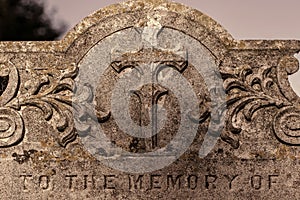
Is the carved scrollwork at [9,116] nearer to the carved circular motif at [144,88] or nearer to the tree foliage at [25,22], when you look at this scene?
the carved circular motif at [144,88]

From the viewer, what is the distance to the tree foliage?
49.7 ft

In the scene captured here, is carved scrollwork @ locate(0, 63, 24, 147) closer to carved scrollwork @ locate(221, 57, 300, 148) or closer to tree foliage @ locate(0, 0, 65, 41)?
carved scrollwork @ locate(221, 57, 300, 148)

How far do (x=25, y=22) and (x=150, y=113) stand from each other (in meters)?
9.65

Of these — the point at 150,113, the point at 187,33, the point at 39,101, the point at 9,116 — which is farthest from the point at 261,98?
the point at 9,116

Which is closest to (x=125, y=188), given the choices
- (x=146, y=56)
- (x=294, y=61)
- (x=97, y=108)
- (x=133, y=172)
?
(x=133, y=172)

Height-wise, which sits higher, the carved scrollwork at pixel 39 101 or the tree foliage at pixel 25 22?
the tree foliage at pixel 25 22

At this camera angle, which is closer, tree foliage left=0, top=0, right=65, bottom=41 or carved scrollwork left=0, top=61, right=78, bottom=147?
carved scrollwork left=0, top=61, right=78, bottom=147

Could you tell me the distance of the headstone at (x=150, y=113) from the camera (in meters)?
6.92

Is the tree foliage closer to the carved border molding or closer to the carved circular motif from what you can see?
the carved border molding

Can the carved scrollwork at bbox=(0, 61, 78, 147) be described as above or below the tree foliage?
below

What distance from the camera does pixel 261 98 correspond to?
274 inches

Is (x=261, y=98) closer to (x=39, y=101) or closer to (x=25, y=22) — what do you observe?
(x=39, y=101)

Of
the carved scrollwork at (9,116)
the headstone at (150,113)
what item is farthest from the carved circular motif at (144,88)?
the carved scrollwork at (9,116)

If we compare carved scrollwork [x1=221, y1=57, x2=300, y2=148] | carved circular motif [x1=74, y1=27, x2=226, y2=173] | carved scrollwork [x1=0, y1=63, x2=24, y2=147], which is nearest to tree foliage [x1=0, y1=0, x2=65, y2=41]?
carved scrollwork [x1=0, y1=63, x2=24, y2=147]
